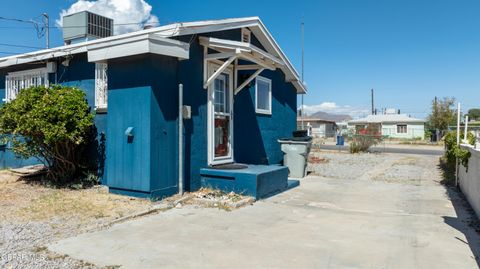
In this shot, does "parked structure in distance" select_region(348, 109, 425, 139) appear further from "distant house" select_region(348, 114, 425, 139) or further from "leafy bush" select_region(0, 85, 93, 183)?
"leafy bush" select_region(0, 85, 93, 183)

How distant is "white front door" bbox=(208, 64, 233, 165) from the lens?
7.68 meters

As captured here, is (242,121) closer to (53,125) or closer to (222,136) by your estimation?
(222,136)

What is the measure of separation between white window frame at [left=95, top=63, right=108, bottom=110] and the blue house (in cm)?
2

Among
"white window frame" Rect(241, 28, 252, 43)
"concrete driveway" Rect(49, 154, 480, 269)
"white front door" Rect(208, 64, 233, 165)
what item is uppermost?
"white window frame" Rect(241, 28, 252, 43)

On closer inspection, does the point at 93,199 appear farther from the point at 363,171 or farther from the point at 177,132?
the point at 363,171

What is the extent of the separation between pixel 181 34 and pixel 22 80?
537 cm

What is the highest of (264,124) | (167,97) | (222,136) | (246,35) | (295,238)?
(246,35)

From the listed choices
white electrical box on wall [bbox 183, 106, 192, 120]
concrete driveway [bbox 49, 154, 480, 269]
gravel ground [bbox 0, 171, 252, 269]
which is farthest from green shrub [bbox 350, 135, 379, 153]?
white electrical box on wall [bbox 183, 106, 192, 120]

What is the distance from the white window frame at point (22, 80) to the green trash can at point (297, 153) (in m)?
6.61

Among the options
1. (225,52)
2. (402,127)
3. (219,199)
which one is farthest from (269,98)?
(402,127)

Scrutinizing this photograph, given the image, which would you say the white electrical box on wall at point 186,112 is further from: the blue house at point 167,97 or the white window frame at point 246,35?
the white window frame at point 246,35

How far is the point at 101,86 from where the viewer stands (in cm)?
750

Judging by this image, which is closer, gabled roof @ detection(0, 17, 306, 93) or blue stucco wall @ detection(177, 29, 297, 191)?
gabled roof @ detection(0, 17, 306, 93)

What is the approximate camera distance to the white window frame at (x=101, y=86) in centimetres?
747
